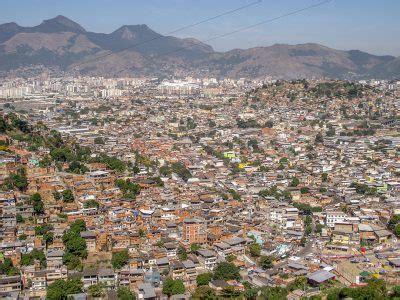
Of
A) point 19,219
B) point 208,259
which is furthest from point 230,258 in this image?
point 19,219

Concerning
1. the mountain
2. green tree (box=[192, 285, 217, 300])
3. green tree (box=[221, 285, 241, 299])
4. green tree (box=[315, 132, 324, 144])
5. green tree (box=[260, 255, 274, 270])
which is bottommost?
green tree (box=[260, 255, 274, 270])

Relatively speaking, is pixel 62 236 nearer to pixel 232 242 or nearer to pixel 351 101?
pixel 232 242

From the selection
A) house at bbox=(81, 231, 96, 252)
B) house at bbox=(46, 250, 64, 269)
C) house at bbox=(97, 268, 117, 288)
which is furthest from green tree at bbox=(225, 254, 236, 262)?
house at bbox=(46, 250, 64, 269)

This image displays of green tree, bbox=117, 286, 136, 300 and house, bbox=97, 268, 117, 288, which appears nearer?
green tree, bbox=117, 286, 136, 300

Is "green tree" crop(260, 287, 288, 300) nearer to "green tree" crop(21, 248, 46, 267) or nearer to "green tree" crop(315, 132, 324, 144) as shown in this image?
"green tree" crop(21, 248, 46, 267)

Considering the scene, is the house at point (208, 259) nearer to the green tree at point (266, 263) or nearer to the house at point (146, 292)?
the green tree at point (266, 263)

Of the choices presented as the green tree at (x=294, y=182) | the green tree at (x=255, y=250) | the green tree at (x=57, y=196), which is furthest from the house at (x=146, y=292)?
the green tree at (x=294, y=182)
